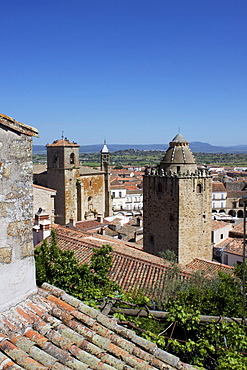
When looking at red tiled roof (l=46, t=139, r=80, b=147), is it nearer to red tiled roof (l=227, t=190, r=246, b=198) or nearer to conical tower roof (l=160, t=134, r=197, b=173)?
conical tower roof (l=160, t=134, r=197, b=173)

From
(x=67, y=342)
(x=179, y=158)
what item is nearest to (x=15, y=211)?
(x=67, y=342)

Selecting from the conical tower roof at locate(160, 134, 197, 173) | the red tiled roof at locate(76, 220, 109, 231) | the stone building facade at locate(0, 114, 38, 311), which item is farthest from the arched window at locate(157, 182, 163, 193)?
the stone building facade at locate(0, 114, 38, 311)

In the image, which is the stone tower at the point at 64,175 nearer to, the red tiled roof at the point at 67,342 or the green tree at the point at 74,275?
the green tree at the point at 74,275

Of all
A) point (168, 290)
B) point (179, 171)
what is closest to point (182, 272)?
point (168, 290)

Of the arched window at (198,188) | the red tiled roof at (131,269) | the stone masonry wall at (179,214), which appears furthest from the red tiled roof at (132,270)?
the arched window at (198,188)

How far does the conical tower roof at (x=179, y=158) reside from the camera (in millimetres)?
20250

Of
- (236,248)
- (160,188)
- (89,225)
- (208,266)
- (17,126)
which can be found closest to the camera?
(17,126)

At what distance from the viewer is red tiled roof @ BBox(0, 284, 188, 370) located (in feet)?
10.4

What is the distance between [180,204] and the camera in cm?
1984

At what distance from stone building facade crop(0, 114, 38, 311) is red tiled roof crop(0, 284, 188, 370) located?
0.24 metres

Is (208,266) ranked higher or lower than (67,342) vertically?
lower

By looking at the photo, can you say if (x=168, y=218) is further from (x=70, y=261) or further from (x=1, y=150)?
(x=1, y=150)

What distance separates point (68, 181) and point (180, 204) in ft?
54.1

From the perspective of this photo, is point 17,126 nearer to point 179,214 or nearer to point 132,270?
point 132,270
